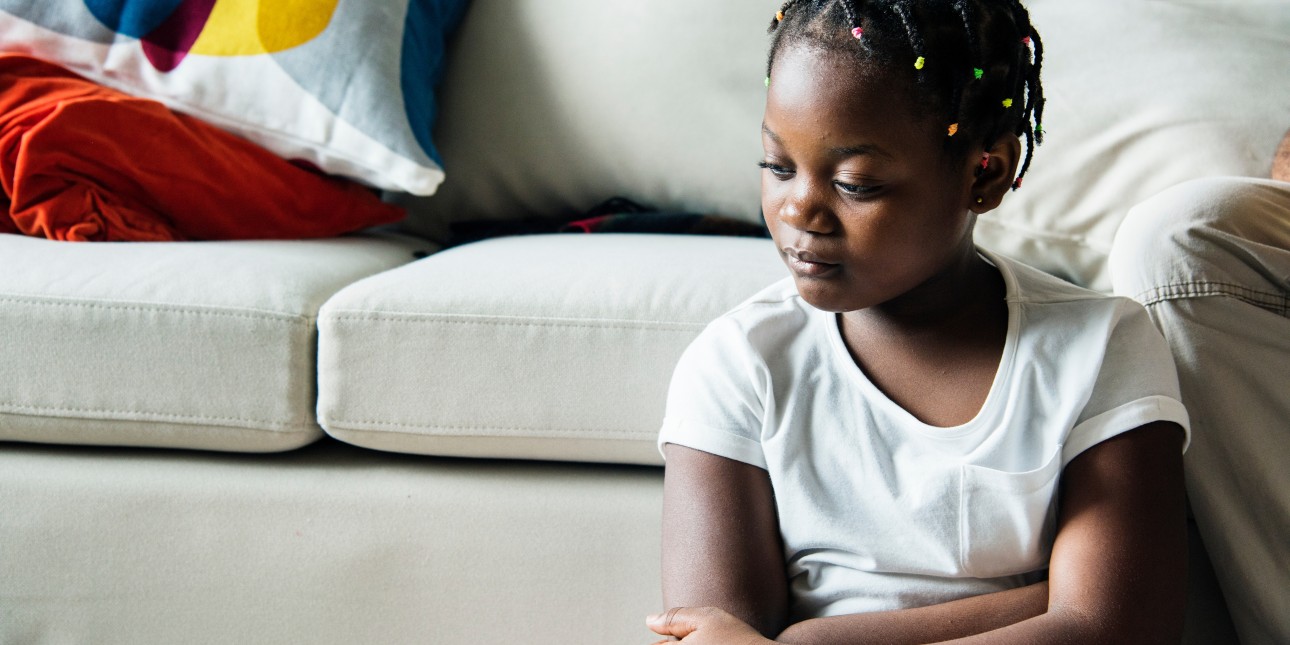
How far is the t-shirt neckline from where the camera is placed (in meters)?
0.83

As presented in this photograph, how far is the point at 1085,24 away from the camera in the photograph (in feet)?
4.58

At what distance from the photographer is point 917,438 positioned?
0.84 meters

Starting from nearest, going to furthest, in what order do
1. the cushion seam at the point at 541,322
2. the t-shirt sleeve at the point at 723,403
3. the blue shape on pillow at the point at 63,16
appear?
the t-shirt sleeve at the point at 723,403 < the cushion seam at the point at 541,322 < the blue shape on pillow at the point at 63,16

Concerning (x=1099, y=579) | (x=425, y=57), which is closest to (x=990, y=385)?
(x=1099, y=579)

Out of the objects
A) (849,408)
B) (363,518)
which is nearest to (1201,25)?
(849,408)

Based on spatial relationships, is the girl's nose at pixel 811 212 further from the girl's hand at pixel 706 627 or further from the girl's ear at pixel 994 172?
the girl's hand at pixel 706 627

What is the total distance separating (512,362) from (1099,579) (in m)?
0.55

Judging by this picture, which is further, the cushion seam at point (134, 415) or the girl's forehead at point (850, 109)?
the cushion seam at point (134, 415)

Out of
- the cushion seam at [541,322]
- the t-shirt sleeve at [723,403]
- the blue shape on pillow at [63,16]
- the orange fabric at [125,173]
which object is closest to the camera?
the t-shirt sleeve at [723,403]

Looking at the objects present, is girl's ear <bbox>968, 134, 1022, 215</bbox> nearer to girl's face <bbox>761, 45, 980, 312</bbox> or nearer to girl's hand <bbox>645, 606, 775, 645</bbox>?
girl's face <bbox>761, 45, 980, 312</bbox>

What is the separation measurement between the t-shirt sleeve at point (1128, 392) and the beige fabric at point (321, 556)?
41 centimetres

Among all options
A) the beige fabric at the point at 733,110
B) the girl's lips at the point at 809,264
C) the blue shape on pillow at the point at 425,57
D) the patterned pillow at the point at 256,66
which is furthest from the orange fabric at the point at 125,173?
the girl's lips at the point at 809,264

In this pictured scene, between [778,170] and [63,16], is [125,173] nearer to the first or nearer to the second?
[63,16]

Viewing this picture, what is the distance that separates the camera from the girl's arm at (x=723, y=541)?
832 millimetres
